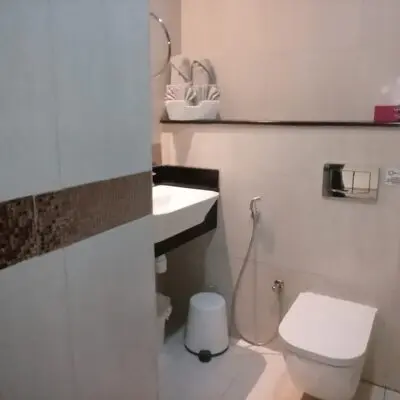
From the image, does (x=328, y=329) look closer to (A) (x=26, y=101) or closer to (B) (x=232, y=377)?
(B) (x=232, y=377)

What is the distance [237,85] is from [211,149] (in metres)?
0.42

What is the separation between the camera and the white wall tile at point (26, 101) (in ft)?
2.81

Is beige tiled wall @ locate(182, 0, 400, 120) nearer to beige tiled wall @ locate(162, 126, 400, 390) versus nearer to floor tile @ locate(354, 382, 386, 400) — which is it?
beige tiled wall @ locate(162, 126, 400, 390)

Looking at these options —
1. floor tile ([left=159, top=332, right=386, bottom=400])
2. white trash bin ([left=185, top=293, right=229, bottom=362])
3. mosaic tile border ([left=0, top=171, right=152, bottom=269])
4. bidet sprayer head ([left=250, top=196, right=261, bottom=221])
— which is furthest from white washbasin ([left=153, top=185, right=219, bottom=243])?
floor tile ([left=159, top=332, right=386, bottom=400])

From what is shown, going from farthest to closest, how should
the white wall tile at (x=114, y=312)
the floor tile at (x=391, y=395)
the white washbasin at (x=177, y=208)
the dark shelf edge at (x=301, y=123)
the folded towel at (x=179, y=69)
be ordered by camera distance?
the folded towel at (x=179, y=69) < the floor tile at (x=391, y=395) < the dark shelf edge at (x=301, y=123) < the white washbasin at (x=177, y=208) < the white wall tile at (x=114, y=312)

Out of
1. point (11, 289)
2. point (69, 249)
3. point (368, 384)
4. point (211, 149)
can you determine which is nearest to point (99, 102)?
point (69, 249)

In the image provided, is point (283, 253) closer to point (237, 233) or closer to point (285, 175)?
point (237, 233)

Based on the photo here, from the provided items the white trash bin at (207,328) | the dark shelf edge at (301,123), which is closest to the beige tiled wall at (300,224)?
the dark shelf edge at (301,123)

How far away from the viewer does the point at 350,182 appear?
72.4 inches

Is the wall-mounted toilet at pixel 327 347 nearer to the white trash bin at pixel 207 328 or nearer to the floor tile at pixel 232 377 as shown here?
the floor tile at pixel 232 377

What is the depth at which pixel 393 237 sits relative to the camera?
1797 mm

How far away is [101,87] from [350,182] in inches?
48.4

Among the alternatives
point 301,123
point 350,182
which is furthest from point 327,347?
point 301,123

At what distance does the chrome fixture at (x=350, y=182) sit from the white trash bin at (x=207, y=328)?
0.82m
